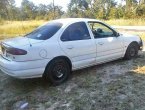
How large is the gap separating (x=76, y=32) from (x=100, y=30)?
3.32 feet

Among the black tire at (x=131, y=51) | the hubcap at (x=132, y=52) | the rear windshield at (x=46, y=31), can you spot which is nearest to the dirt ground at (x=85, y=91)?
the black tire at (x=131, y=51)

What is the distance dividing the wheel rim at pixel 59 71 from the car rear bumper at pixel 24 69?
0.37m

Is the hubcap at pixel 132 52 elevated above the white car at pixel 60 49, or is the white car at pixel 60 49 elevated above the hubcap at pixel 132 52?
the white car at pixel 60 49

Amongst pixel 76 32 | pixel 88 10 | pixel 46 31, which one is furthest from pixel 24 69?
pixel 88 10

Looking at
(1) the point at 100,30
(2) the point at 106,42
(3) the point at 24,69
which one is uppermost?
Result: (1) the point at 100,30

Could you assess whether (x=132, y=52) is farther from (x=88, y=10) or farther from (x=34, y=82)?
(x=88, y=10)

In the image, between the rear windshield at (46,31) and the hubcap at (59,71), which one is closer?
the hubcap at (59,71)

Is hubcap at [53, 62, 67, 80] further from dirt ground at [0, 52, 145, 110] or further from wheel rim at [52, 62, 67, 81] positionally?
dirt ground at [0, 52, 145, 110]

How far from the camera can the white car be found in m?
5.89

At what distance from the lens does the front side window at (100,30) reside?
7297mm

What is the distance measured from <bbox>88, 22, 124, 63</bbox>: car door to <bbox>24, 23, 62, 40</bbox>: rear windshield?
1090 millimetres

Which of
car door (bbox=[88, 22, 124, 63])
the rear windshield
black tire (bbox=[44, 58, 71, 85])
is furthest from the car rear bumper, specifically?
car door (bbox=[88, 22, 124, 63])

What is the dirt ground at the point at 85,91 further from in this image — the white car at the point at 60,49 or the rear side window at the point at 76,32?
the rear side window at the point at 76,32

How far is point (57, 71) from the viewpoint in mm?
6355
